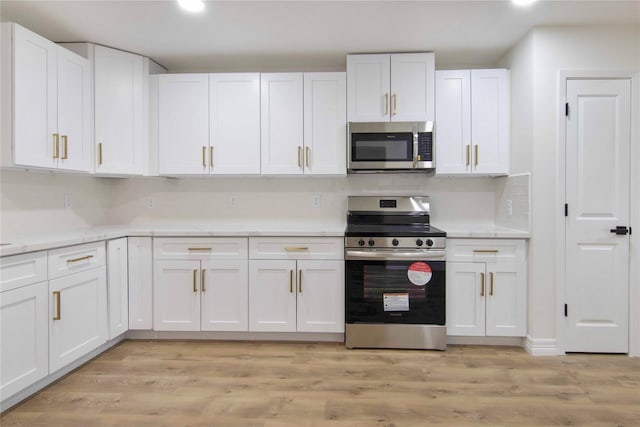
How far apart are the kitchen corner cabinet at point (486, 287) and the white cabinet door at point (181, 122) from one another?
233 cm

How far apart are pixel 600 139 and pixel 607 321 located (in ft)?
4.52

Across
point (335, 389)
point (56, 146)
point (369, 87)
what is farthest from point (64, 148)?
point (335, 389)

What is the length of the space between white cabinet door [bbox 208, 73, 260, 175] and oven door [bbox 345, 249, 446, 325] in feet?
4.32

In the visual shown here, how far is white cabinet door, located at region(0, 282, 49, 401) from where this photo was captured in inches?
68.6

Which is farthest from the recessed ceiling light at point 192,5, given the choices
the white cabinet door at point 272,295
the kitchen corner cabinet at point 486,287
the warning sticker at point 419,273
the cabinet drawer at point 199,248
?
the kitchen corner cabinet at point 486,287

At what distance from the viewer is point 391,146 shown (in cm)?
279

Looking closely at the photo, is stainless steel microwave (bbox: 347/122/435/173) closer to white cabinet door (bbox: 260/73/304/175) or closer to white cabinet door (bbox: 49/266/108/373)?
white cabinet door (bbox: 260/73/304/175)

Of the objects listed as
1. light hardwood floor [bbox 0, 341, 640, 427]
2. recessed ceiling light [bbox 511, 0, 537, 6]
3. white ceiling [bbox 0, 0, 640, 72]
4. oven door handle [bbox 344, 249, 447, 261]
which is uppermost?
white ceiling [bbox 0, 0, 640, 72]

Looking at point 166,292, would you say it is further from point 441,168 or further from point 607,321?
point 607,321

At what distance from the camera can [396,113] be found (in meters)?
2.82

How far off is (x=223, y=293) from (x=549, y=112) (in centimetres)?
294

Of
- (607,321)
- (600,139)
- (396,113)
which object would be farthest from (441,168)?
(607,321)

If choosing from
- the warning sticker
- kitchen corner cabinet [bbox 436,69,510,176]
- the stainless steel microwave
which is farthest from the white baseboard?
the stainless steel microwave

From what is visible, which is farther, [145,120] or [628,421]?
[145,120]
